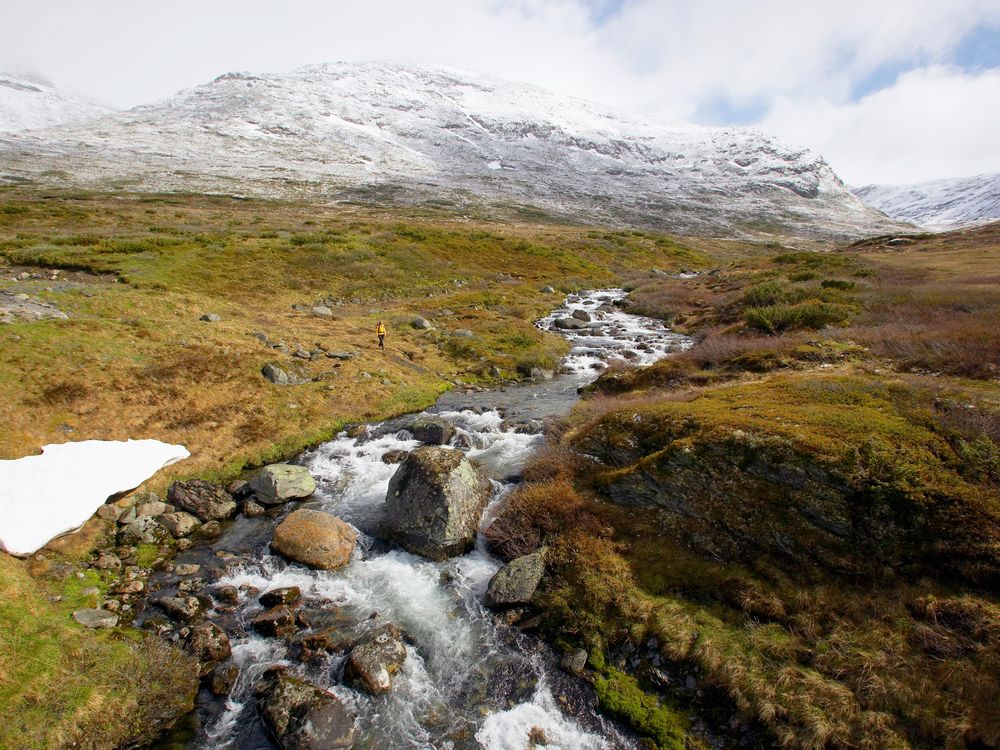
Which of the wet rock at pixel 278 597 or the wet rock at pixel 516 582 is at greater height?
the wet rock at pixel 516 582

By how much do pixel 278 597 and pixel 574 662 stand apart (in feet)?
23.5

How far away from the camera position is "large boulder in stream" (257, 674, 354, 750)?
8.49m

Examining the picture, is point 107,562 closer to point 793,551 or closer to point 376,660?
point 376,660

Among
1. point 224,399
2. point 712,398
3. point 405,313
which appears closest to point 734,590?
point 712,398

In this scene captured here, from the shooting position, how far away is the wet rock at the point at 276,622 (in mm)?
10828

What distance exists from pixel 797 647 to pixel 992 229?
11528 centimetres

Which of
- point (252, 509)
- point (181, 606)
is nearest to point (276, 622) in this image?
point (181, 606)

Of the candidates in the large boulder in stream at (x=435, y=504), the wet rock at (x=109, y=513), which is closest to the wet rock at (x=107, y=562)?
the wet rock at (x=109, y=513)

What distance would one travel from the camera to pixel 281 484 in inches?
622

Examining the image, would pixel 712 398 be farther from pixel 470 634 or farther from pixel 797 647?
pixel 470 634

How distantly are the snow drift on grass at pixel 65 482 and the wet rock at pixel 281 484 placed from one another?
3.28m

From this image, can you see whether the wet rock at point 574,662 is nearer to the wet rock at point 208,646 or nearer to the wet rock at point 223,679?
the wet rock at point 223,679

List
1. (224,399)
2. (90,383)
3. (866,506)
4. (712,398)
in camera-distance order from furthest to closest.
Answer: (224,399) → (90,383) → (712,398) → (866,506)

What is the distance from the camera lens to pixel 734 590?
10.6 meters
